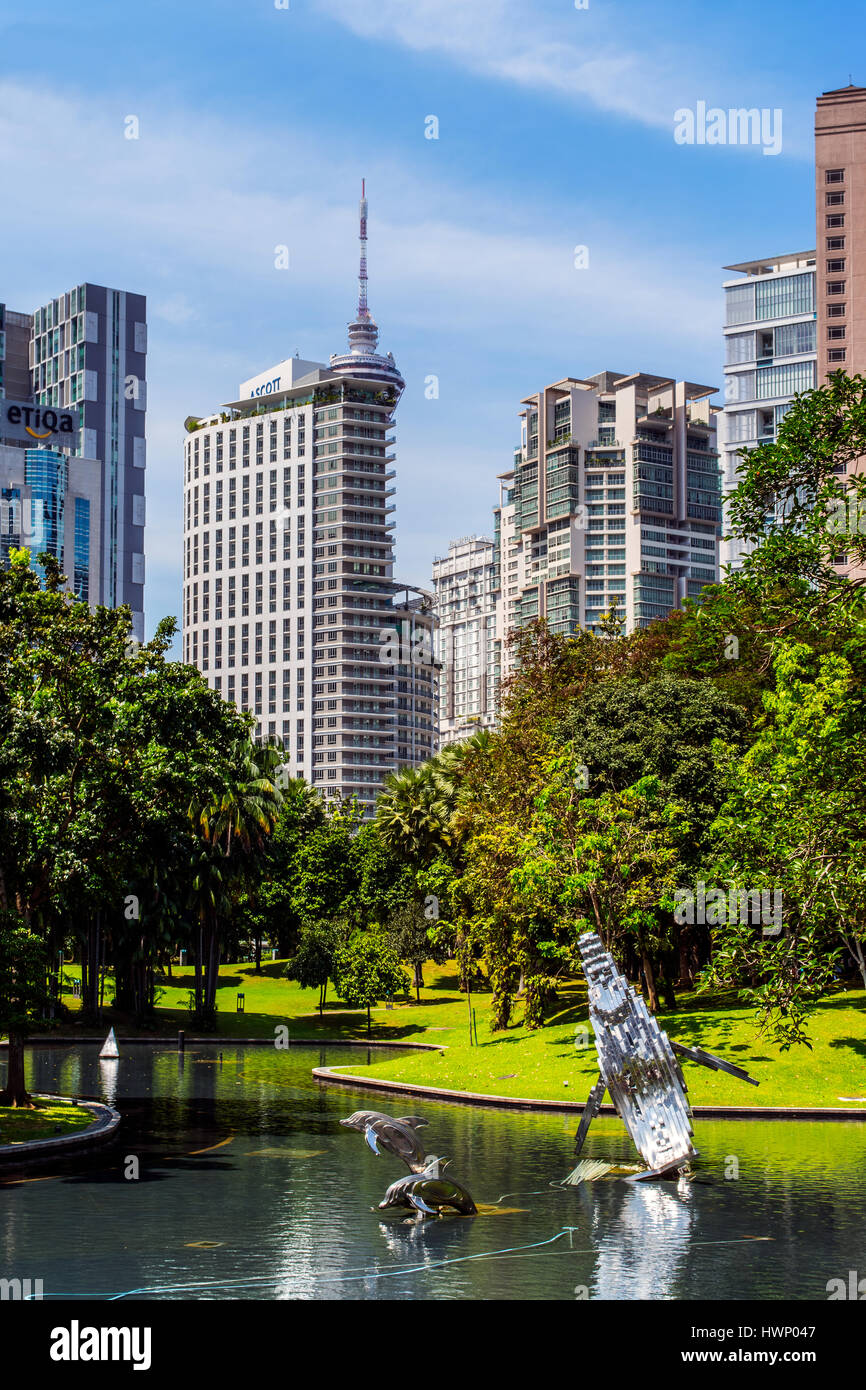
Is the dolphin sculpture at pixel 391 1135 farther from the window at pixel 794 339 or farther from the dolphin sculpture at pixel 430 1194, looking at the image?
the window at pixel 794 339

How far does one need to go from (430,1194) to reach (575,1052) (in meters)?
23.6

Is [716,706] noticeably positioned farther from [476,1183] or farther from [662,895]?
[476,1183]

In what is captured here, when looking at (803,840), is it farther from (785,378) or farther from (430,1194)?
(785,378)

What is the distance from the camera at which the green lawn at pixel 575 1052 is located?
4238 cm

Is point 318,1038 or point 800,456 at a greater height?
point 800,456

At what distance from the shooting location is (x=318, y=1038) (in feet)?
217

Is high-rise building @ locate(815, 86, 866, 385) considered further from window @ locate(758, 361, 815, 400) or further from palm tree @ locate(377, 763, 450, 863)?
palm tree @ locate(377, 763, 450, 863)

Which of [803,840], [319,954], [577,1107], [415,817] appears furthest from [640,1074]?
[415,817]

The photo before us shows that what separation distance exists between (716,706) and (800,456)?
67.7 ft

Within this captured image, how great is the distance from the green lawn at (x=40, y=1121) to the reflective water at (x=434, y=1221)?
1306mm

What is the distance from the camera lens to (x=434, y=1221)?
82.2 feet
